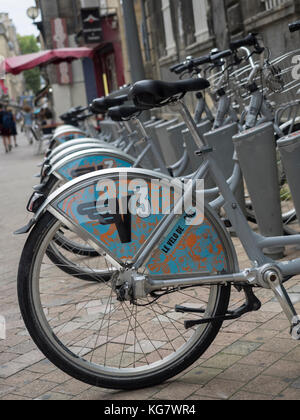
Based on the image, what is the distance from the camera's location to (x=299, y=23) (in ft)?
13.9

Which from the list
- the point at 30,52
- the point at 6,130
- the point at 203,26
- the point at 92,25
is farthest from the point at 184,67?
the point at 30,52

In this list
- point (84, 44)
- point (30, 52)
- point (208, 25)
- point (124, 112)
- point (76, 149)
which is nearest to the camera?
point (124, 112)

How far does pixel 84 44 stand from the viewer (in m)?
29.3

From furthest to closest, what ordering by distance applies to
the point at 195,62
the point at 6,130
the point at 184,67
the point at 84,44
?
the point at 84,44 < the point at 6,130 < the point at 184,67 < the point at 195,62

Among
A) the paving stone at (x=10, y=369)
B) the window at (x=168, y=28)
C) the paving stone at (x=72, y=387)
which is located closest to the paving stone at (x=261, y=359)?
the paving stone at (x=72, y=387)

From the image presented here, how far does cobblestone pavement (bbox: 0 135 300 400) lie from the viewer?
316cm

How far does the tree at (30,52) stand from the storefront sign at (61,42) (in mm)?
86512

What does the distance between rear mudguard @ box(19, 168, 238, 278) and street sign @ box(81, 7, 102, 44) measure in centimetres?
2501

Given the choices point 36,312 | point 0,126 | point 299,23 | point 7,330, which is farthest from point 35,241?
point 0,126

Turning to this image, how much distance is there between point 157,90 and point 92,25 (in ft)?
83.0

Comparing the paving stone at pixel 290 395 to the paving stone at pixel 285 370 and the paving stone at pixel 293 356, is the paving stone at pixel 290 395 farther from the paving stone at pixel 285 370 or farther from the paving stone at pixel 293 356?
the paving stone at pixel 293 356

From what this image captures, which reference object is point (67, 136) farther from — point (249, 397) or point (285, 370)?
point (249, 397)

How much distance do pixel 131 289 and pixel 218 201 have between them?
86 cm

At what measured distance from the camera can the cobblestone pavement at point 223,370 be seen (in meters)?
3.16
